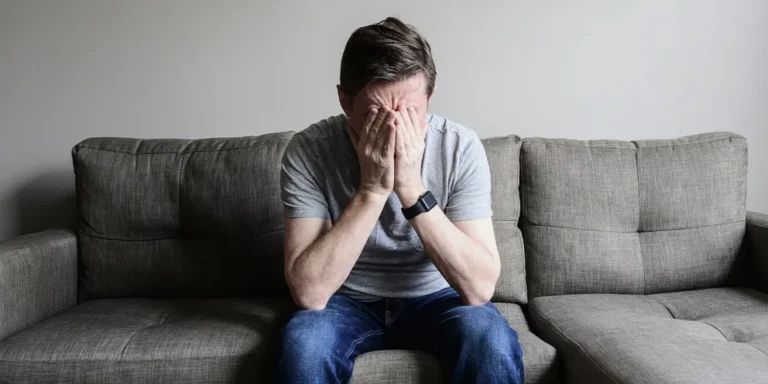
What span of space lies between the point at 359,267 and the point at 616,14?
1425mm

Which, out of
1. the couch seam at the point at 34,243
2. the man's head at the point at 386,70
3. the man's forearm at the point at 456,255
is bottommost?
the couch seam at the point at 34,243

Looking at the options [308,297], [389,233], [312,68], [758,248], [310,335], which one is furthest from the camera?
[312,68]

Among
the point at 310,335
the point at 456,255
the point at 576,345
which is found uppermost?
the point at 456,255

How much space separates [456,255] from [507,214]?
→ 0.60 metres

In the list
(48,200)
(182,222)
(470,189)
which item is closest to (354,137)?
(470,189)

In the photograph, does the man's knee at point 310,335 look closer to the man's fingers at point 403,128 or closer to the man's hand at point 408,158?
the man's hand at point 408,158

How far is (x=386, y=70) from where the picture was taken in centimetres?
144

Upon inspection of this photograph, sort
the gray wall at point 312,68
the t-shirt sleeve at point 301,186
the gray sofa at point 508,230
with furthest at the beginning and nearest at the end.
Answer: the gray wall at point 312,68, the gray sofa at point 508,230, the t-shirt sleeve at point 301,186

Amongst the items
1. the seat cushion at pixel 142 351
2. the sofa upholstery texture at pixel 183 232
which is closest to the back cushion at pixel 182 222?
the sofa upholstery texture at pixel 183 232

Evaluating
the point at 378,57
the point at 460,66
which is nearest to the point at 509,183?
the point at 460,66

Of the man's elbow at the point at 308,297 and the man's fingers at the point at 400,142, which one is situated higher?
the man's fingers at the point at 400,142

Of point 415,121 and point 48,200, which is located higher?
point 415,121

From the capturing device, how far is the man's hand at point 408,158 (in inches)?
58.1

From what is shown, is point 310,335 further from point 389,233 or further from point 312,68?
point 312,68
